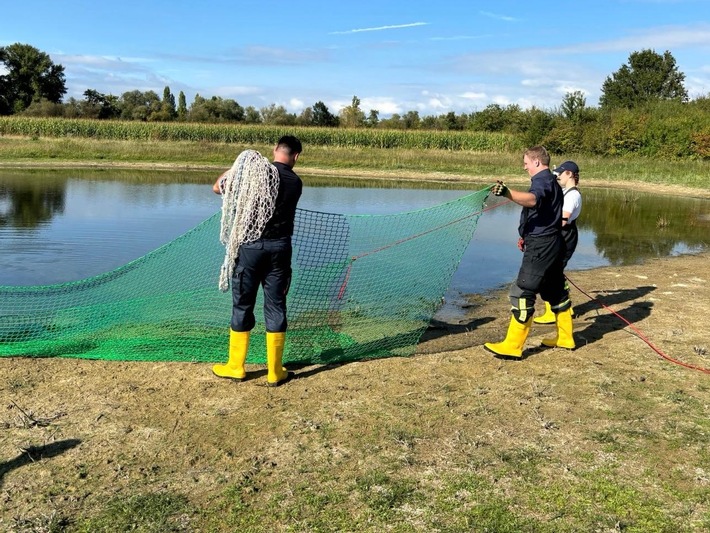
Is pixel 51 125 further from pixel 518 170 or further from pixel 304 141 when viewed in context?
pixel 518 170

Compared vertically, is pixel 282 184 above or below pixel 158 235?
above

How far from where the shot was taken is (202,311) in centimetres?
691

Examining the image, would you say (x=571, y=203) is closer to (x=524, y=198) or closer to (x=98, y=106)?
(x=524, y=198)

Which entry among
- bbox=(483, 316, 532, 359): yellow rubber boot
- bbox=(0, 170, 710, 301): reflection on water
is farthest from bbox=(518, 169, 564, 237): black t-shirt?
bbox=(0, 170, 710, 301): reflection on water

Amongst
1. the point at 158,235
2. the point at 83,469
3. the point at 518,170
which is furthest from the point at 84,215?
the point at 518,170

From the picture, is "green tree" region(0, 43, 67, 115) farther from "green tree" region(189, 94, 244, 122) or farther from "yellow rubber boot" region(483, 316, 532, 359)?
"yellow rubber boot" region(483, 316, 532, 359)

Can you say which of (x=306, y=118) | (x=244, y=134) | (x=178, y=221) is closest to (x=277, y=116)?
(x=306, y=118)

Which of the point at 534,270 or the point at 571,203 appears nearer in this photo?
the point at 534,270

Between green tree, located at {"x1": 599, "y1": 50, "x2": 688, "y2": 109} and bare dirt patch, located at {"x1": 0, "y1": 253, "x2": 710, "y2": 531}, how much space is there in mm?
67567

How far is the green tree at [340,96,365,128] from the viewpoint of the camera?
222 ft

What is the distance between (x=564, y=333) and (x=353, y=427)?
290 cm

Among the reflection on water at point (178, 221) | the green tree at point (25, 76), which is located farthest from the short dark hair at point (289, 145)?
the green tree at point (25, 76)

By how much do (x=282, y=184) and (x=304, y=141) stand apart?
38807 millimetres

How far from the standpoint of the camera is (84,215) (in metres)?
15.2
